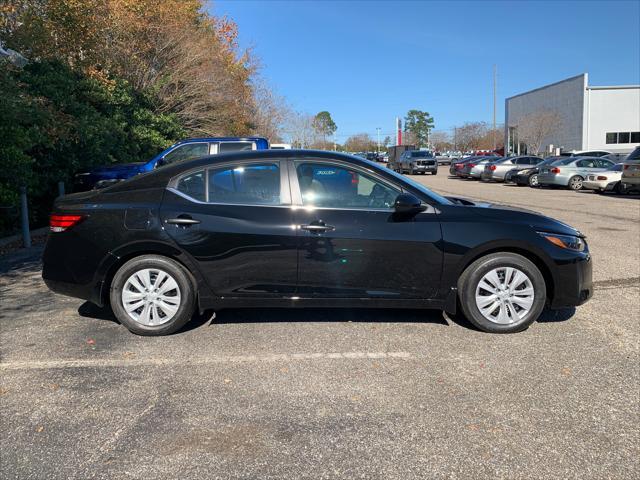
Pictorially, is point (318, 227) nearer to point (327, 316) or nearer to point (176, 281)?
point (327, 316)

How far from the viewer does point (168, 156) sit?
11.2 meters

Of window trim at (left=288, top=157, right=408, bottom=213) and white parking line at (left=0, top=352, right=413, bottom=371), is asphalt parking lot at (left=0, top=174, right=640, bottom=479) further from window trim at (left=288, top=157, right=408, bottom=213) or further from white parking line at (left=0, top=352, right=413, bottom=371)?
window trim at (left=288, top=157, right=408, bottom=213)

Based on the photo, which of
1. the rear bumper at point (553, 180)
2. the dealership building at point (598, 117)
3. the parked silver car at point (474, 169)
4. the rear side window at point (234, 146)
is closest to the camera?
the rear side window at point (234, 146)

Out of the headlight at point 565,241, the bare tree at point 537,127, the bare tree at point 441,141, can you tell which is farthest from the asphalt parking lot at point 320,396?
the bare tree at point 441,141

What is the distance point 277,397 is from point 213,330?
1500 millimetres

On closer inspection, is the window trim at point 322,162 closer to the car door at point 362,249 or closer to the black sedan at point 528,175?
the car door at point 362,249

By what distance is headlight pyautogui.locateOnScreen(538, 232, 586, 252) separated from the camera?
471 centimetres

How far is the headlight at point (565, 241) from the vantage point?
4.71 m

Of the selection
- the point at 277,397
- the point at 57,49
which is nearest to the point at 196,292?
the point at 277,397

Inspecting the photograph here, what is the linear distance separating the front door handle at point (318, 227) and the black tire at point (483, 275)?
1.25m

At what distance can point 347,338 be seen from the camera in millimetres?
4684

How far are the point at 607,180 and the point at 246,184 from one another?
19458 millimetres

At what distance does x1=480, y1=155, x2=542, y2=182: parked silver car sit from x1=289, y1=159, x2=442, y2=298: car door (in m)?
25.7

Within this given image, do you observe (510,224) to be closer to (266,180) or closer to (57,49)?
(266,180)
